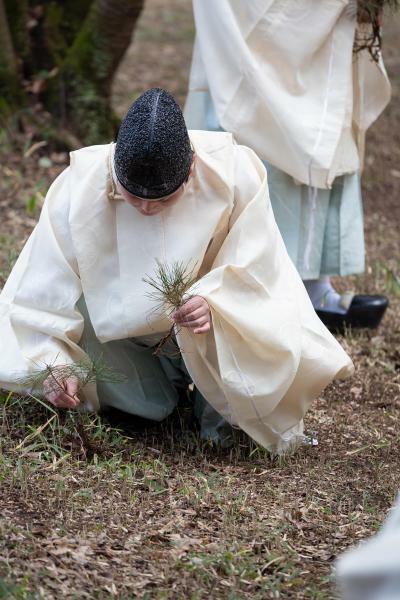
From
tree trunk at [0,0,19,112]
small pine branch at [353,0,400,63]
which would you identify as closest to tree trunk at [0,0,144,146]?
tree trunk at [0,0,19,112]

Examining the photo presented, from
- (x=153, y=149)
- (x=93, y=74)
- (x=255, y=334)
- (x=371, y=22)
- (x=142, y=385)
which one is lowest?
(x=93, y=74)

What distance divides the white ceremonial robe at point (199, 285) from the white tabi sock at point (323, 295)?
150 cm

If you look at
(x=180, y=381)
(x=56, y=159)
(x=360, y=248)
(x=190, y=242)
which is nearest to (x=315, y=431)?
(x=180, y=381)

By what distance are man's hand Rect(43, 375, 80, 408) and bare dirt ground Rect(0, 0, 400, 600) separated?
0.30 ft

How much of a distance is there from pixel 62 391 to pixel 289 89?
1792 millimetres

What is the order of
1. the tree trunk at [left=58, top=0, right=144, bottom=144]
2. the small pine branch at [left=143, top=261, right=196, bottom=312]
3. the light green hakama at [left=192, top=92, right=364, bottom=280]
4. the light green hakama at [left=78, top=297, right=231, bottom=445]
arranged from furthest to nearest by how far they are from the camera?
the tree trunk at [left=58, top=0, right=144, bottom=144] < the light green hakama at [left=192, top=92, right=364, bottom=280] < the light green hakama at [left=78, top=297, right=231, bottom=445] < the small pine branch at [left=143, top=261, right=196, bottom=312]

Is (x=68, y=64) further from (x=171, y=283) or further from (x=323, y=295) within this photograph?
(x=171, y=283)

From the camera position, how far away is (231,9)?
4.09 meters

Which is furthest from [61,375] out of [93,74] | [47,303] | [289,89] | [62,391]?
[93,74]

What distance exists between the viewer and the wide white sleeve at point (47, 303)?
3059 millimetres

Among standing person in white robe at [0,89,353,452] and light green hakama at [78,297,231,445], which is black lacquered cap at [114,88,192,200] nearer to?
standing person in white robe at [0,89,353,452]

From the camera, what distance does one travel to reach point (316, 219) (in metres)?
4.43

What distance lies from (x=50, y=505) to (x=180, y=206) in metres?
0.93

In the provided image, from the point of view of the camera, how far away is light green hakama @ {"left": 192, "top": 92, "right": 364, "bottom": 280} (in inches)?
170
